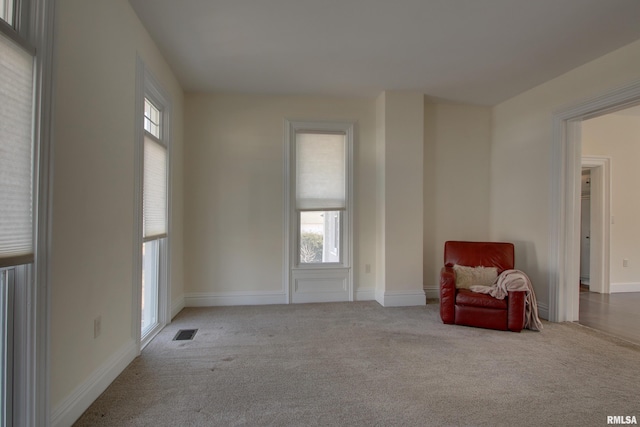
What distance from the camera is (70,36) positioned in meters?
1.76

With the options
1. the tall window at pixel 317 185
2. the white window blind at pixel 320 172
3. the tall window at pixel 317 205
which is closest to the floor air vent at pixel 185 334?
the tall window at pixel 317 205

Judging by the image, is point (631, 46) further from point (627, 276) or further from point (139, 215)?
point (139, 215)

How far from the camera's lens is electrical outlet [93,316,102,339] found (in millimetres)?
2018

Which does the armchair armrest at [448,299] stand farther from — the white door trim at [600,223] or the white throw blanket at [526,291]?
the white door trim at [600,223]

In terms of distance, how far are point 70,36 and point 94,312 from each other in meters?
1.67

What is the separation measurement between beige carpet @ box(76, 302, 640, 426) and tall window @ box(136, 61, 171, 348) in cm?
27

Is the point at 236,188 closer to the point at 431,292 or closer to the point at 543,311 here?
the point at 431,292

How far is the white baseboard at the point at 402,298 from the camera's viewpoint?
13.7 ft

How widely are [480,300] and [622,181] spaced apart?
4.09 metres

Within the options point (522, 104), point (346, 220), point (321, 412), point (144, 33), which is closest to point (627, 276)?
point (522, 104)

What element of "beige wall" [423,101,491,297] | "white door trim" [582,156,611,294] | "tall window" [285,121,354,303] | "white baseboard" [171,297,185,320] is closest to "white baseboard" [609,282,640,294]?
"white door trim" [582,156,611,294]

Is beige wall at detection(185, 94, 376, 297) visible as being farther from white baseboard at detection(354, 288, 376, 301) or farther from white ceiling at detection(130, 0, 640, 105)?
white baseboard at detection(354, 288, 376, 301)

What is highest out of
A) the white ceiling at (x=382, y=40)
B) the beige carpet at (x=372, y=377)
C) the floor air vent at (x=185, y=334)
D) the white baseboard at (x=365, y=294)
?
the white ceiling at (x=382, y=40)

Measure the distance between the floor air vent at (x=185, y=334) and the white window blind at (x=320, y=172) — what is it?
2003 millimetres
